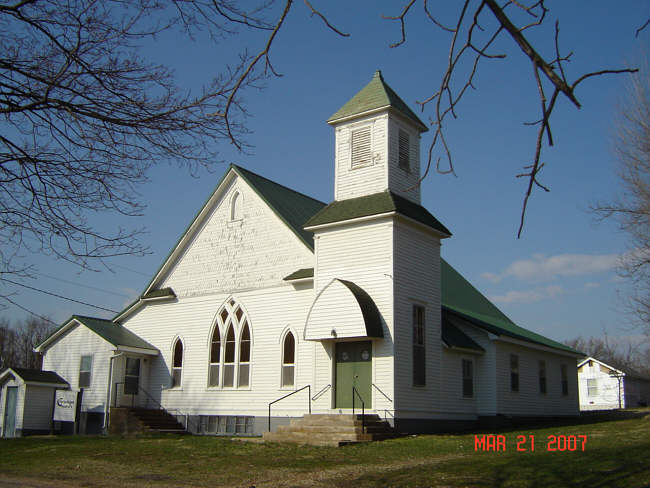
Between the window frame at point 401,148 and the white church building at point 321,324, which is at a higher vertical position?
the window frame at point 401,148

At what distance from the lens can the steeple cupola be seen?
77.3ft

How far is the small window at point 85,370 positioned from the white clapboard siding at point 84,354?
0.56 ft

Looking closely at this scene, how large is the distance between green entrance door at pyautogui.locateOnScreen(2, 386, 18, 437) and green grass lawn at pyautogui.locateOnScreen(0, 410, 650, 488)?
761 cm

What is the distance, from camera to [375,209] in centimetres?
2220

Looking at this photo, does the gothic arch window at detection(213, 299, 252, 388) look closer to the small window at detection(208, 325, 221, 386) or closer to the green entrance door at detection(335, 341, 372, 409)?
the small window at detection(208, 325, 221, 386)

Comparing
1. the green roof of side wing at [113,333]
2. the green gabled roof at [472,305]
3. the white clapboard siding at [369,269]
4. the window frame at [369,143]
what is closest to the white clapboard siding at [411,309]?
the white clapboard siding at [369,269]

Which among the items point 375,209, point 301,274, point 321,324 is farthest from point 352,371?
point 375,209

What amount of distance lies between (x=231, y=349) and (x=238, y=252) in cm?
387

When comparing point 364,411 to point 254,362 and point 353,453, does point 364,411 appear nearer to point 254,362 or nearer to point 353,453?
point 353,453

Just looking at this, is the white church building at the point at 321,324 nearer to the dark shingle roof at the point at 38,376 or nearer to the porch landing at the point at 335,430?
the dark shingle roof at the point at 38,376

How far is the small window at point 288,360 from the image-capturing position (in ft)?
80.9

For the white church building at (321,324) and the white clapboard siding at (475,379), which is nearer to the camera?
the white church building at (321,324)

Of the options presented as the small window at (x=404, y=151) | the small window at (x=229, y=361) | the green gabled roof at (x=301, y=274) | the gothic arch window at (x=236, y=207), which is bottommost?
the small window at (x=229, y=361)

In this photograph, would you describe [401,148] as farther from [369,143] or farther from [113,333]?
[113,333]
